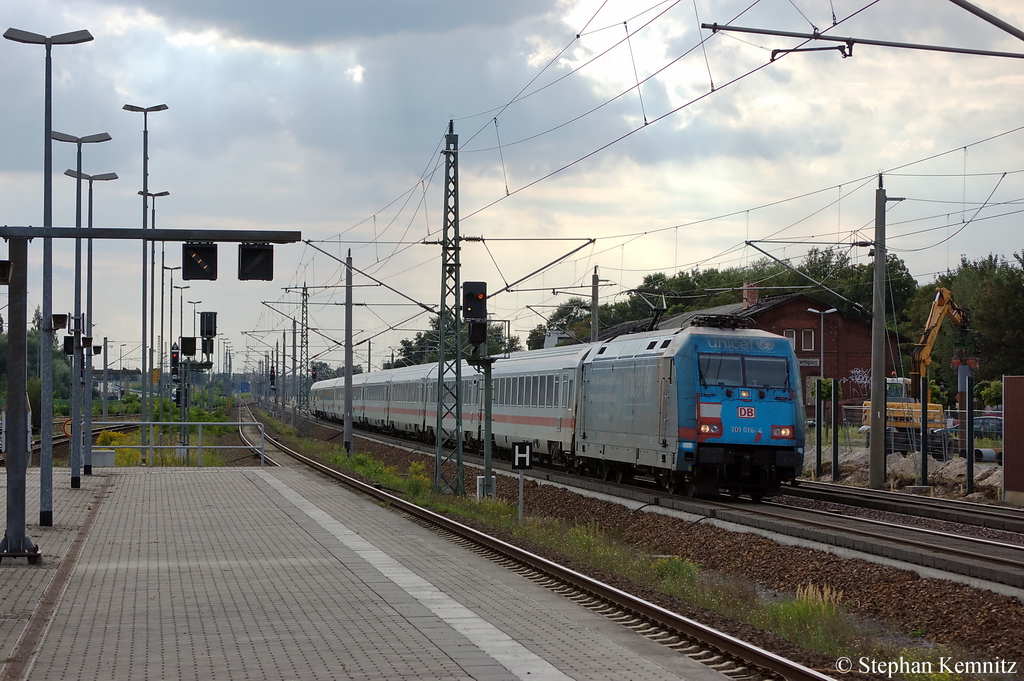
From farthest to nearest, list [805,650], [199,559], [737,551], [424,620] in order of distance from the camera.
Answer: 1. [737,551]
2. [199,559]
3. [424,620]
4. [805,650]

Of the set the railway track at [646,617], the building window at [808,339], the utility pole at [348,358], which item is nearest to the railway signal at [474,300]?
the railway track at [646,617]

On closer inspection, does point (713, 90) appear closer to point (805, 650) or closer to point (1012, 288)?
point (805, 650)

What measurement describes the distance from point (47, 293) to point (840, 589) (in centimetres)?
1329

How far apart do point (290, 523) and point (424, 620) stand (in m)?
8.72

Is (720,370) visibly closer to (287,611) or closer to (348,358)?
(287,611)

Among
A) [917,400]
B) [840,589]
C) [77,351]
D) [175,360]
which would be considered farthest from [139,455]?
[840,589]

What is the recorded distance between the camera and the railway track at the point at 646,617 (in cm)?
841

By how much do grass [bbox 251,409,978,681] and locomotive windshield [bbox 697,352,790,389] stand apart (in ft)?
12.4

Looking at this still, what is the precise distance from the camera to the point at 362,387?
7050 cm

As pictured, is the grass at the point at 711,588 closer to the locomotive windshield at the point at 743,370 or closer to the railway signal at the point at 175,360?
the locomotive windshield at the point at 743,370

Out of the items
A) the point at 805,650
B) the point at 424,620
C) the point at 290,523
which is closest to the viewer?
the point at 805,650

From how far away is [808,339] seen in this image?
228 ft

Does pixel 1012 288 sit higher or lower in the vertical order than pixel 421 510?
higher

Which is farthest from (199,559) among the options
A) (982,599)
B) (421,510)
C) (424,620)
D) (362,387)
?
(362,387)
